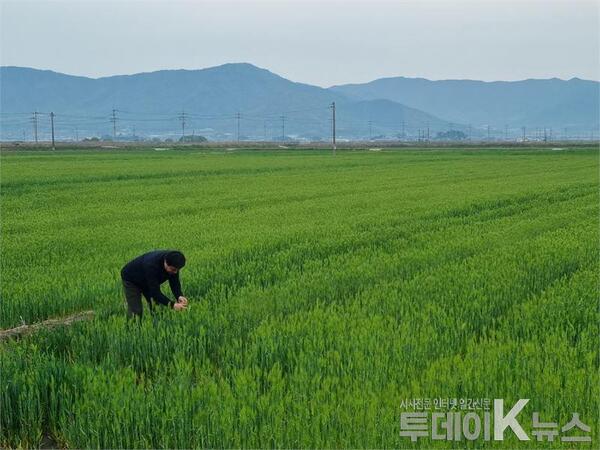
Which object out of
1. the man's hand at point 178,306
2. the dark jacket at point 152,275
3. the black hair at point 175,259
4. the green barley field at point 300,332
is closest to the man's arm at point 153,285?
the dark jacket at point 152,275

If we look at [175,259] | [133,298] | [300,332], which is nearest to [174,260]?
[175,259]

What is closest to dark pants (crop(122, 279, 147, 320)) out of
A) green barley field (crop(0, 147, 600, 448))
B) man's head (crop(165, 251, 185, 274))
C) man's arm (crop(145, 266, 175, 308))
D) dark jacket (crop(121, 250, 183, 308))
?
dark jacket (crop(121, 250, 183, 308))

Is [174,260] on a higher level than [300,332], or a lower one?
higher

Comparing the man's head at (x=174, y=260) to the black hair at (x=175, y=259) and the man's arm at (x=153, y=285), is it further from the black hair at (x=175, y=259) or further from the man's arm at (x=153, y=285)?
the man's arm at (x=153, y=285)

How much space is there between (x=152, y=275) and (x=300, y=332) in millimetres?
1695

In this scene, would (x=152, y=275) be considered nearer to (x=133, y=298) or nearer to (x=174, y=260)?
(x=174, y=260)

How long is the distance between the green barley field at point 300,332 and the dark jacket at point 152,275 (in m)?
0.28

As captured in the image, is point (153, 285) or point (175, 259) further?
point (153, 285)

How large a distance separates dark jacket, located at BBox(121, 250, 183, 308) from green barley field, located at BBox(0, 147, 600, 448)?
0.92 feet

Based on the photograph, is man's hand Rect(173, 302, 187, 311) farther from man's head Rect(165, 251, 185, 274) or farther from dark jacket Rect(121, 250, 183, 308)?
man's head Rect(165, 251, 185, 274)

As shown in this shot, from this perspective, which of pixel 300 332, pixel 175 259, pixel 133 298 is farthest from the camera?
pixel 133 298

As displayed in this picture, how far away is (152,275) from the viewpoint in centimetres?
728

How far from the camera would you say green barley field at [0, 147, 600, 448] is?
4887mm

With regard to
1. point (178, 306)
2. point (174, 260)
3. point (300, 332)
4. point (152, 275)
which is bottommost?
point (300, 332)
